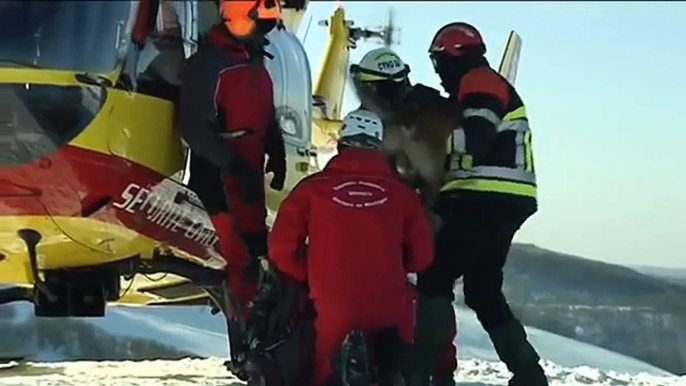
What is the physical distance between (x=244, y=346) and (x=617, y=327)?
10.5 feet

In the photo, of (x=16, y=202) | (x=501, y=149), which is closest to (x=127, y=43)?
(x=16, y=202)

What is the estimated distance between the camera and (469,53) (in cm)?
589

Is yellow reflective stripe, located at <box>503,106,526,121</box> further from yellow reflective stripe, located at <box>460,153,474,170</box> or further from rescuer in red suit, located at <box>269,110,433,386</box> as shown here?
rescuer in red suit, located at <box>269,110,433,386</box>

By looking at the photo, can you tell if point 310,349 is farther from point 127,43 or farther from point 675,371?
point 675,371

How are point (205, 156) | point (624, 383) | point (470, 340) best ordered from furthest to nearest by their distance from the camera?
point (470, 340)
point (624, 383)
point (205, 156)

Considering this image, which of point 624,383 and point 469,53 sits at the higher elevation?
point 469,53

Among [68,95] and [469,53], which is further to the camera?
[469,53]

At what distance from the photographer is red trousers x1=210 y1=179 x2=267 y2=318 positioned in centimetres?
584

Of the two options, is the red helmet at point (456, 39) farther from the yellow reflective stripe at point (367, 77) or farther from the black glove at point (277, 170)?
the black glove at point (277, 170)

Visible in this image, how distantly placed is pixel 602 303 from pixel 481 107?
3203 millimetres

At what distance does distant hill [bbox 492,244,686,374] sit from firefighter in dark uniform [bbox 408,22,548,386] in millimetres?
1159

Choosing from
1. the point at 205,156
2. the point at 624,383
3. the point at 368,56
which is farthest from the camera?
the point at 624,383

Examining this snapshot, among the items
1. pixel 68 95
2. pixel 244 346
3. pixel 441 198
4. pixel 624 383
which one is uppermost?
pixel 68 95

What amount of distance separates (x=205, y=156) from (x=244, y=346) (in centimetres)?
90
